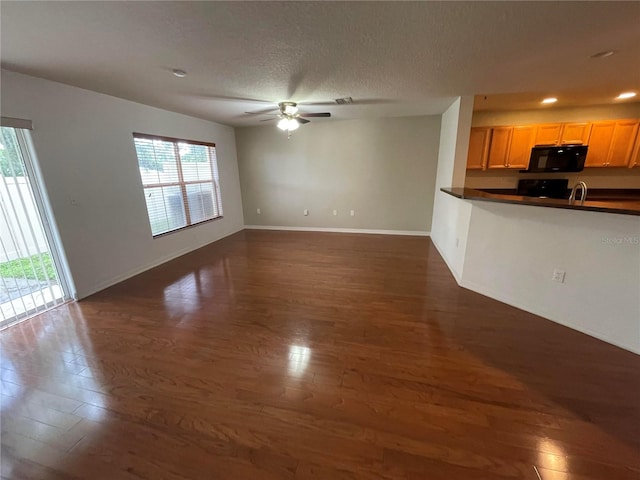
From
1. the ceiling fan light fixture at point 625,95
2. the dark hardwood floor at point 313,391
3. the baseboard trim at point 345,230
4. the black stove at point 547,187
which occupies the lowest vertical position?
the dark hardwood floor at point 313,391

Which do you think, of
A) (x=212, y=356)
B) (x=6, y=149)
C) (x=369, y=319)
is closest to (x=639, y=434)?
(x=369, y=319)

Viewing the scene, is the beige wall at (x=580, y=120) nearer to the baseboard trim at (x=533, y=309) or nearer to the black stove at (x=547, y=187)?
the black stove at (x=547, y=187)

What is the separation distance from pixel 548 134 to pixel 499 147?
0.75 m

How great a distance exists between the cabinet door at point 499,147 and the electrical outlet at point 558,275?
9.92 feet

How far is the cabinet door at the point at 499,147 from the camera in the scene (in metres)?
4.65

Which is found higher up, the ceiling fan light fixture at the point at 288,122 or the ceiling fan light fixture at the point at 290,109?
the ceiling fan light fixture at the point at 290,109

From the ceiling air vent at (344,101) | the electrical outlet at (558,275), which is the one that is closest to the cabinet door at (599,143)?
the electrical outlet at (558,275)

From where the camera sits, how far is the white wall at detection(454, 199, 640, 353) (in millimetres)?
2098

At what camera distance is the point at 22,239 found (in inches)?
104

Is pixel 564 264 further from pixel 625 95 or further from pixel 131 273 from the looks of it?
pixel 131 273

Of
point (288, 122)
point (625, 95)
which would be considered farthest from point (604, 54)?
point (288, 122)

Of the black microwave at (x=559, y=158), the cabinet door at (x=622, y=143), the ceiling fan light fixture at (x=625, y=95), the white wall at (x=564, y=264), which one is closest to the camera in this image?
the white wall at (x=564, y=264)

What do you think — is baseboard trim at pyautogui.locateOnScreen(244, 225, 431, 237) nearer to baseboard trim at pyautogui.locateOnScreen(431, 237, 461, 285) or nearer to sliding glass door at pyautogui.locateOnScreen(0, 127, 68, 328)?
baseboard trim at pyautogui.locateOnScreen(431, 237, 461, 285)

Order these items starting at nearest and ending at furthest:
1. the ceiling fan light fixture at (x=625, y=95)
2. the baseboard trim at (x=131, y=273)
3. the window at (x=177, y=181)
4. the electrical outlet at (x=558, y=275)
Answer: the electrical outlet at (x=558, y=275) → the baseboard trim at (x=131, y=273) → the ceiling fan light fixture at (x=625, y=95) → the window at (x=177, y=181)
